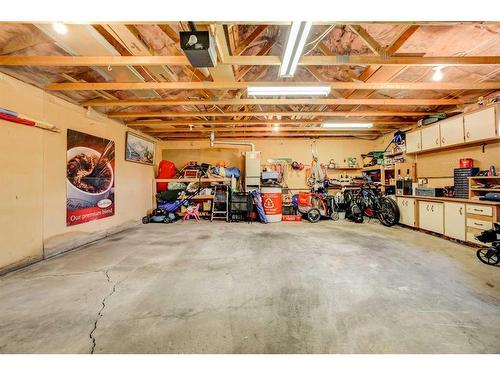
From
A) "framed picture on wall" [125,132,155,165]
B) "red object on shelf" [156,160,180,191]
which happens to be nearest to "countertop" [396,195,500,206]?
"red object on shelf" [156,160,180,191]

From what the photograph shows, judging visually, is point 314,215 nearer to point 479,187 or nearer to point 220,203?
point 220,203

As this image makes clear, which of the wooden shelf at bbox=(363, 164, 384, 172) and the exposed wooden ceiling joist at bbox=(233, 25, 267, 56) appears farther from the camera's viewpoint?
the wooden shelf at bbox=(363, 164, 384, 172)

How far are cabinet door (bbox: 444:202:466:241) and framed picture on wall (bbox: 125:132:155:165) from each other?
7.66 m

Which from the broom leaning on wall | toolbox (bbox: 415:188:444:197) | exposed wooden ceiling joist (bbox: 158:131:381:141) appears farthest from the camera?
exposed wooden ceiling joist (bbox: 158:131:381:141)

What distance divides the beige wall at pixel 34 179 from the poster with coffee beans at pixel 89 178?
0.43 feet

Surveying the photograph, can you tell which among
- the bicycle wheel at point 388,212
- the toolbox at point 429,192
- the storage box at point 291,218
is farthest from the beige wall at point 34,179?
the toolbox at point 429,192

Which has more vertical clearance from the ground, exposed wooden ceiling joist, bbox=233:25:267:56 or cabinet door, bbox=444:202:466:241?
exposed wooden ceiling joist, bbox=233:25:267:56

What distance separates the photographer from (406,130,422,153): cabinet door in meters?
5.38

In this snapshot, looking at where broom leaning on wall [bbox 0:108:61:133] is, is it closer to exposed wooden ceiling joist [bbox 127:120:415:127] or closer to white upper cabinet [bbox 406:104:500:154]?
exposed wooden ceiling joist [bbox 127:120:415:127]

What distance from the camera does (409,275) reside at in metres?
2.60

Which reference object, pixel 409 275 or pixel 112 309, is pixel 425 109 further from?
pixel 112 309

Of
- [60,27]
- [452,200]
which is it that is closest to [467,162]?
[452,200]

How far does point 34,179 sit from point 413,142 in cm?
820

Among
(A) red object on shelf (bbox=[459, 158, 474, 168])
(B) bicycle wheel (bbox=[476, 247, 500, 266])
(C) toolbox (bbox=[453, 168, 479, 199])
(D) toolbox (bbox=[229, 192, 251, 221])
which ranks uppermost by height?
(A) red object on shelf (bbox=[459, 158, 474, 168])
